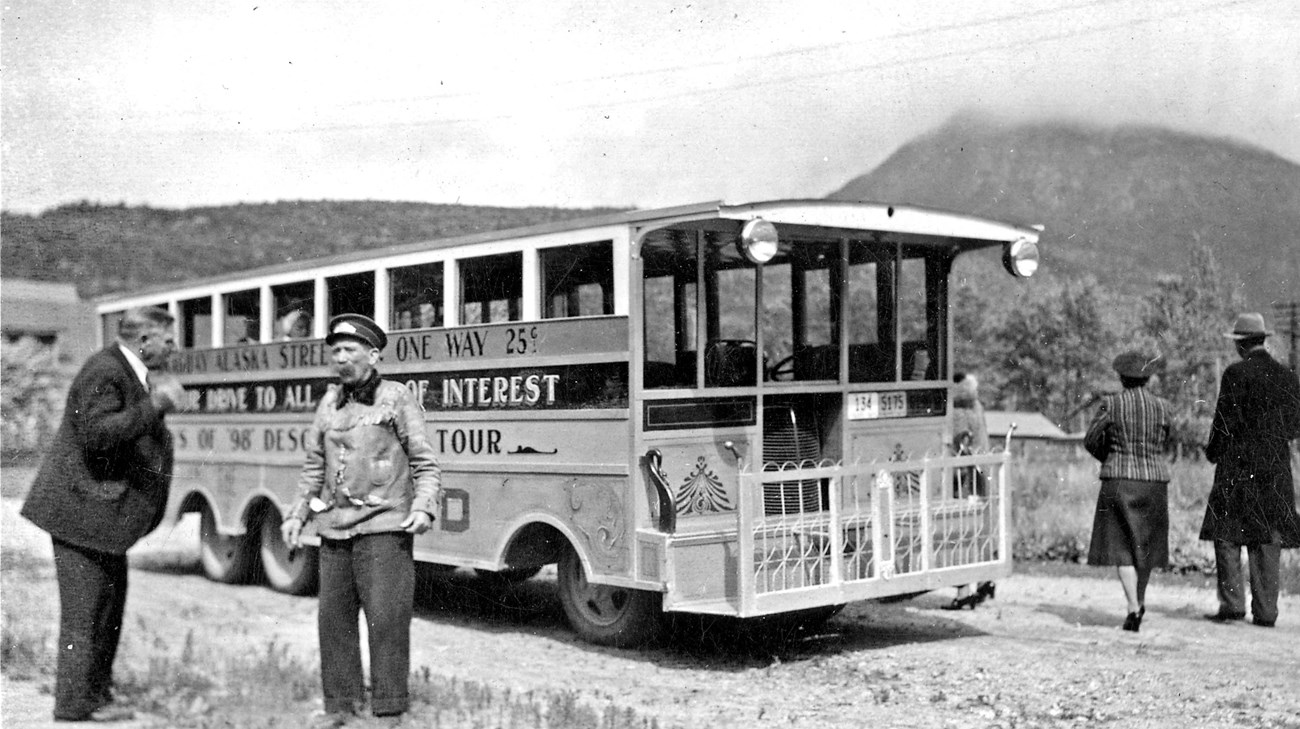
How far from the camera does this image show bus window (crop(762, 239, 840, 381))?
7.89 meters

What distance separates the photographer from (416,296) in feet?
27.1

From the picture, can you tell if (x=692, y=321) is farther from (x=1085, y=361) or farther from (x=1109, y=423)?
(x=1085, y=361)

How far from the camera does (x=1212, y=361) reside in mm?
34469

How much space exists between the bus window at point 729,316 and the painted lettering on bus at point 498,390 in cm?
101

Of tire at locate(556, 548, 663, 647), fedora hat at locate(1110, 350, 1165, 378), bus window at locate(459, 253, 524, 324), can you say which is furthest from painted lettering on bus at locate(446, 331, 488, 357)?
fedora hat at locate(1110, 350, 1165, 378)

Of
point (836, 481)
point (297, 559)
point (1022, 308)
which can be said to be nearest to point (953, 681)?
point (836, 481)

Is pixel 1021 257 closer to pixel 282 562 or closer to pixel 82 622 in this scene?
pixel 82 622

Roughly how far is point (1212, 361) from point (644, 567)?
3223 centimetres

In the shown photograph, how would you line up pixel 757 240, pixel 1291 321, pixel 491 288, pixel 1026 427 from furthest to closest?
1. pixel 1026 427
2. pixel 1291 321
3. pixel 491 288
4. pixel 757 240

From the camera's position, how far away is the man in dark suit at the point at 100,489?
4824 mm

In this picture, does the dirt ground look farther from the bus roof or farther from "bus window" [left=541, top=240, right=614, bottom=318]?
the bus roof

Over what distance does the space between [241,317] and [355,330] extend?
17.2ft

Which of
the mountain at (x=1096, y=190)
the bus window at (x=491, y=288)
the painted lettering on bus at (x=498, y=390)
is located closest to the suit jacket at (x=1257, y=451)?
the painted lettering on bus at (x=498, y=390)

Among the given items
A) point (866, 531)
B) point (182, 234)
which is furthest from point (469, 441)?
point (182, 234)
